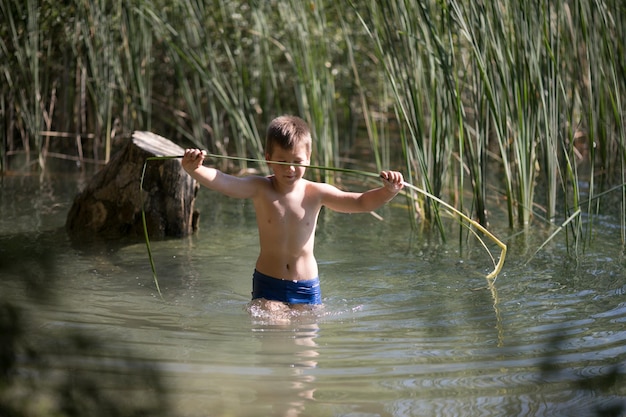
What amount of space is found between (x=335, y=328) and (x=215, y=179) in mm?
814

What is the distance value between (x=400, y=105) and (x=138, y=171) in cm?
167

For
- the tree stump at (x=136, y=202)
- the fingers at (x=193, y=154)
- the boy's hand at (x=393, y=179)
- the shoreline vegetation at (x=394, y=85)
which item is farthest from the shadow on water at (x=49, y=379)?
the tree stump at (x=136, y=202)

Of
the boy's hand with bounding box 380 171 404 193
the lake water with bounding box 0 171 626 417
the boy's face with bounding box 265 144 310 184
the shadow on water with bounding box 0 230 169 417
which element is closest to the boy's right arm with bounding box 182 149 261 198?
the boy's face with bounding box 265 144 310 184

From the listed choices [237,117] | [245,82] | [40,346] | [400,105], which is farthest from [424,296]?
[245,82]

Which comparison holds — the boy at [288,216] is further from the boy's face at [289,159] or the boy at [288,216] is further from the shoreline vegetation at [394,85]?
the shoreline vegetation at [394,85]

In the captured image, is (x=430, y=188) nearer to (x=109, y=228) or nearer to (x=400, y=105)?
(x=400, y=105)

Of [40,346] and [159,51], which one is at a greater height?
[159,51]

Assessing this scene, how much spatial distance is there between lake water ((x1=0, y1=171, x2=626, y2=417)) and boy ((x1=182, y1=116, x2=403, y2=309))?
0.15 meters

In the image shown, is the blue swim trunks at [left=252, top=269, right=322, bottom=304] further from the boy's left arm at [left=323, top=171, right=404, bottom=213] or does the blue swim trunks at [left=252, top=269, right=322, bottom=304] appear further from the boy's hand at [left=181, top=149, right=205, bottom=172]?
the boy's hand at [left=181, top=149, right=205, bottom=172]

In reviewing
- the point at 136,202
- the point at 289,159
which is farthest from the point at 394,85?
the point at 136,202

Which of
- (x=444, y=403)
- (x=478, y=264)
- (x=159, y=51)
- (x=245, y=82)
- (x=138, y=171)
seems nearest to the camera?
(x=444, y=403)

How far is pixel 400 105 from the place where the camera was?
15.1 ft

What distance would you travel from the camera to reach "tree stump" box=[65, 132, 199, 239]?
5270 mm

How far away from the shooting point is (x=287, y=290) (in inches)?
151
